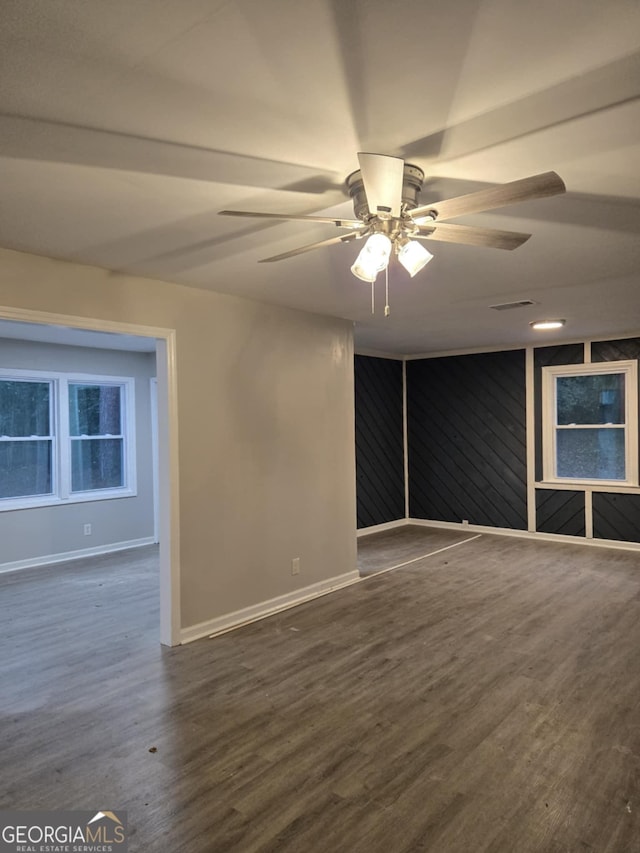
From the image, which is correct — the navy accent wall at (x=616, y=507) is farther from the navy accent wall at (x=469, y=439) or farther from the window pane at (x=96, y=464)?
the window pane at (x=96, y=464)

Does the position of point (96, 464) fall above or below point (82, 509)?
above

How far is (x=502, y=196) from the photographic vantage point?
1646 millimetres

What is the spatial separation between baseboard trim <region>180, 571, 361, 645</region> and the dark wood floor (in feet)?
0.37

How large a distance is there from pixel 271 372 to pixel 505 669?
99.9 inches

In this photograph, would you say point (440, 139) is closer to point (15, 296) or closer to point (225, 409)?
point (15, 296)

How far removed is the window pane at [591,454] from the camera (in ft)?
20.5

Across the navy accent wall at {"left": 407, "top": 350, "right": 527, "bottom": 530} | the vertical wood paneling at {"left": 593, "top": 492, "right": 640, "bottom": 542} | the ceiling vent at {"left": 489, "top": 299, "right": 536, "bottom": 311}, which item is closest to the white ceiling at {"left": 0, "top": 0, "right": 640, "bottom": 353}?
the ceiling vent at {"left": 489, "top": 299, "right": 536, "bottom": 311}

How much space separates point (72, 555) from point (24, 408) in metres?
1.68

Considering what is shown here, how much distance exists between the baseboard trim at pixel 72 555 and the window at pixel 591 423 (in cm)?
499

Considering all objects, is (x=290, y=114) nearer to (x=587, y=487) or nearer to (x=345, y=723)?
(x=345, y=723)

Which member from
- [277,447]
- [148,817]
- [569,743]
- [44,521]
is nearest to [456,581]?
[277,447]

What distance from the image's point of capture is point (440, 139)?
177 centimetres

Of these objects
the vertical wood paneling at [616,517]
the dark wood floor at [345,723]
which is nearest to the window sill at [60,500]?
the dark wood floor at [345,723]

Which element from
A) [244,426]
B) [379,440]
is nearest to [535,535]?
[379,440]
